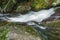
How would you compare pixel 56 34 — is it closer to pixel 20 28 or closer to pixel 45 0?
pixel 20 28

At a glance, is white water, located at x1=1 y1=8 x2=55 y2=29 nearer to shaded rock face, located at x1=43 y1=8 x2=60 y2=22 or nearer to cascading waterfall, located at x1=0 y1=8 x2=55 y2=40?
cascading waterfall, located at x1=0 y1=8 x2=55 y2=40

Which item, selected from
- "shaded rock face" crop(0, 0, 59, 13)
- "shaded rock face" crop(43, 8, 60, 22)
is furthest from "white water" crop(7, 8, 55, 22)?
"shaded rock face" crop(0, 0, 59, 13)

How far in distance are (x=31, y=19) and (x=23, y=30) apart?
1.81m

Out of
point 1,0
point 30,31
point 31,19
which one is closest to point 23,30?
point 30,31

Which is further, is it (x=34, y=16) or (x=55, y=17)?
(x=34, y=16)

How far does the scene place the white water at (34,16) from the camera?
7.08 m

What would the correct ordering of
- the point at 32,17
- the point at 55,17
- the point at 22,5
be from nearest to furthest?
the point at 55,17 → the point at 32,17 → the point at 22,5

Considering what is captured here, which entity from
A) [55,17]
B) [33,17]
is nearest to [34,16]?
[33,17]

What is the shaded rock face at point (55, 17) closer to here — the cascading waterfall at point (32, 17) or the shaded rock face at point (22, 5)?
the cascading waterfall at point (32, 17)

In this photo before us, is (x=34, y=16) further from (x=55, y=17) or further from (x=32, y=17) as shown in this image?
(x=55, y=17)

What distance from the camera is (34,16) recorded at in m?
7.45

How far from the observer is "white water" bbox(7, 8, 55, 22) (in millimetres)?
7080

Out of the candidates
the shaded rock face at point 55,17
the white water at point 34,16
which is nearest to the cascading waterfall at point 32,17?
the white water at point 34,16

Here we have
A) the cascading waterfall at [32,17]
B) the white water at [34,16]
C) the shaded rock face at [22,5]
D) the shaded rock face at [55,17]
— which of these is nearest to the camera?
the shaded rock face at [55,17]
